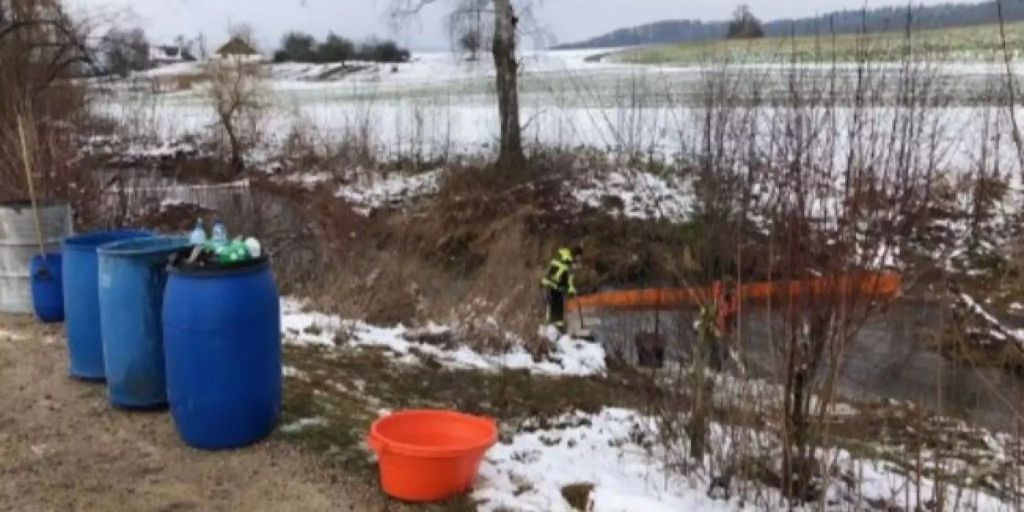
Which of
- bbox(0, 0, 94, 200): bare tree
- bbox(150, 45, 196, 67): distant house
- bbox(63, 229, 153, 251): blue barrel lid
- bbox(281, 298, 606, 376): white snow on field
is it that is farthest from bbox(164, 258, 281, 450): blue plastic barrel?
bbox(150, 45, 196, 67): distant house

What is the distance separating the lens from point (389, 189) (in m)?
20.6

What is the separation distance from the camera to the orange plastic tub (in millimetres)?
4008

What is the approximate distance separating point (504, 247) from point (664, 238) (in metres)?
2.29

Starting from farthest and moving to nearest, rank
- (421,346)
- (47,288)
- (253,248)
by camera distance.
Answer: (421,346), (47,288), (253,248)

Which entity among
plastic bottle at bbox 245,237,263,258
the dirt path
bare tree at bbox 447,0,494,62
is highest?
bare tree at bbox 447,0,494,62

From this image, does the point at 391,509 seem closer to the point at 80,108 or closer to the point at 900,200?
the point at 900,200

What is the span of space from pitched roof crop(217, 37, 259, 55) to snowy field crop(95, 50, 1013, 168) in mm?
1171

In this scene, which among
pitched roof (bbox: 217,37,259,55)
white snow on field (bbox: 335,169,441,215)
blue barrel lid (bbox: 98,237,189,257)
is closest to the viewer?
blue barrel lid (bbox: 98,237,189,257)

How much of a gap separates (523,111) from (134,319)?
23707 millimetres

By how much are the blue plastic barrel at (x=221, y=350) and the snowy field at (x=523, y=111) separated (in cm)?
656

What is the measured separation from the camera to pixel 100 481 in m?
4.40

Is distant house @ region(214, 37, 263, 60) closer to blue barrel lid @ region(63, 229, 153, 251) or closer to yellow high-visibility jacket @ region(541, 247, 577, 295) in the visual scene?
yellow high-visibility jacket @ region(541, 247, 577, 295)

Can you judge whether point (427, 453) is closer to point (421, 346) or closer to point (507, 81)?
point (421, 346)

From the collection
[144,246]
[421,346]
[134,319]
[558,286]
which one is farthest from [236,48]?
[134,319]
